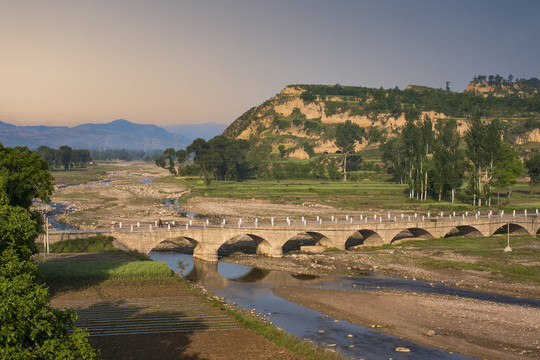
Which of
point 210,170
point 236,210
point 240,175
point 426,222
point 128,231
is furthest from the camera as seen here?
point 240,175

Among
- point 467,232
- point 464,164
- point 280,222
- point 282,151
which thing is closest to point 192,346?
point 280,222

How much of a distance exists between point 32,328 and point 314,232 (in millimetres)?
41872

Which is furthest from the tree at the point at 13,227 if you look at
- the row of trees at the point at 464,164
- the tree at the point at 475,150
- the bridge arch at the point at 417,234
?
the tree at the point at 475,150

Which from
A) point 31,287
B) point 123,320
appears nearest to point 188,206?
point 123,320

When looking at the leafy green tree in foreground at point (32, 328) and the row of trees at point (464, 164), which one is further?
the row of trees at point (464, 164)

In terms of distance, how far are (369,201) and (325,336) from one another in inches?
2671

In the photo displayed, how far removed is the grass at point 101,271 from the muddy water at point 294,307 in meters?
4.74

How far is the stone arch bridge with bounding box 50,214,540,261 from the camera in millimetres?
47062

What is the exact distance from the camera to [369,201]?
9419 cm

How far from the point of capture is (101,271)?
121 ft

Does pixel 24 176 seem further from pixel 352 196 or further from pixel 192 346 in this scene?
pixel 352 196

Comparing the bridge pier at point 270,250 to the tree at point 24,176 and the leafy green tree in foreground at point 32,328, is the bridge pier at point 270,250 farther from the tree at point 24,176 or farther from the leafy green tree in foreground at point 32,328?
the leafy green tree in foreground at point 32,328

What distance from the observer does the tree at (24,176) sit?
28.3m

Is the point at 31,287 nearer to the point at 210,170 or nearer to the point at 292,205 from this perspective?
the point at 292,205
